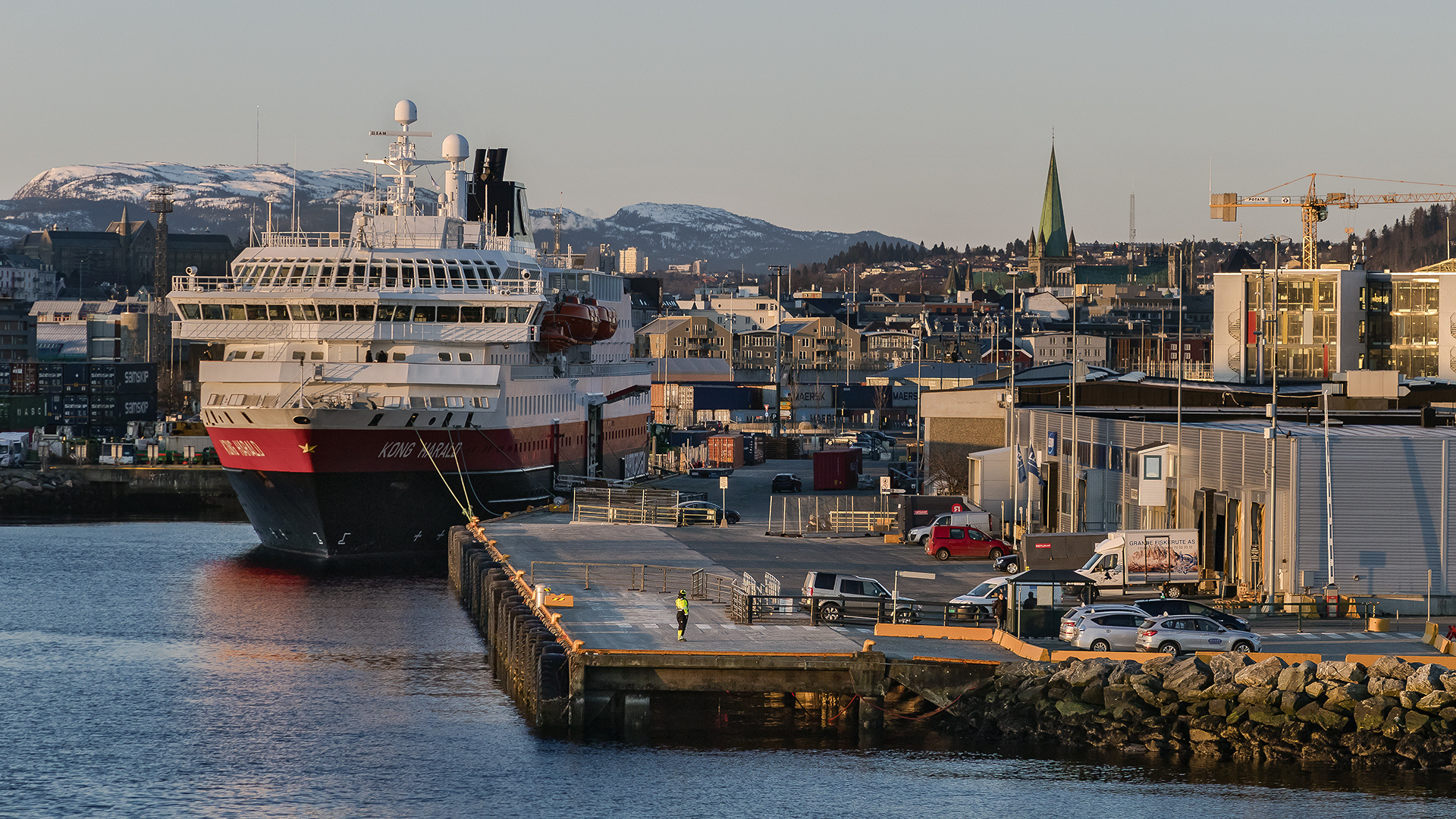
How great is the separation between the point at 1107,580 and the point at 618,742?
1515 centimetres

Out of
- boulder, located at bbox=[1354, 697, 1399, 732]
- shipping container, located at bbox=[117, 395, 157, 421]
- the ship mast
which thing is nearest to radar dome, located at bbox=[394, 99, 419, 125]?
the ship mast

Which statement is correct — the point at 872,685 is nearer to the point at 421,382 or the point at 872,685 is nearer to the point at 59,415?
the point at 421,382

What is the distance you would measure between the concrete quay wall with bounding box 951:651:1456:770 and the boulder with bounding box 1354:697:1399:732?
2 cm

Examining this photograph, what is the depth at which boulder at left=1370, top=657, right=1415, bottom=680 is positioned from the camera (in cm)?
3152

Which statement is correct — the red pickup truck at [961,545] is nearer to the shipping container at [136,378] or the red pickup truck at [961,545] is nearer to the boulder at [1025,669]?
the boulder at [1025,669]

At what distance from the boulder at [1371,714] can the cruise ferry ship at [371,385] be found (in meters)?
35.6

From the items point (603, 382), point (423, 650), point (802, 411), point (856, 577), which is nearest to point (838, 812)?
point (856, 577)

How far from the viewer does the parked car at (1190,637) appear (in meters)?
33.9

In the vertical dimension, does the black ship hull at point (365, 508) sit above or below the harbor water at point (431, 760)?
above

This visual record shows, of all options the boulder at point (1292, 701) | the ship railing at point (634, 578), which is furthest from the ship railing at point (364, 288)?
the boulder at point (1292, 701)

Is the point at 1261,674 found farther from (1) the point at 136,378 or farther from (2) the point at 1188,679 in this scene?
(1) the point at 136,378

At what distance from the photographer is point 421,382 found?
59.1m

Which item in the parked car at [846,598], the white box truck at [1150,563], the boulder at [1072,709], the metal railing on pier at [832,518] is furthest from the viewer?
the metal railing on pier at [832,518]

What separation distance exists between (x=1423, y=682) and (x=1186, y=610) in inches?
211
